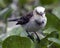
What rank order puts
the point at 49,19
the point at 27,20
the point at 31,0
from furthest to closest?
the point at 31,0
the point at 27,20
the point at 49,19

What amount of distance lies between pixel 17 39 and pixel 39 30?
1360mm

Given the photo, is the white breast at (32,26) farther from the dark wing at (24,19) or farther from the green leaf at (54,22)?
the green leaf at (54,22)

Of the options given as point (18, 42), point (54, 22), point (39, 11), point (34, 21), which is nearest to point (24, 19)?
point (34, 21)

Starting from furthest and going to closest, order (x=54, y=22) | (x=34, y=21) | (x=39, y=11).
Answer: (x=34, y=21), (x=39, y=11), (x=54, y=22)

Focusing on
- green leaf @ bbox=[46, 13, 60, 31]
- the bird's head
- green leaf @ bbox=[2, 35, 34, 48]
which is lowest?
the bird's head

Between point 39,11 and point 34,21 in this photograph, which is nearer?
point 39,11

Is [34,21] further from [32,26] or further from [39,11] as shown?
[39,11]

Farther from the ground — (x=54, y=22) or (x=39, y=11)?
(x=54, y=22)

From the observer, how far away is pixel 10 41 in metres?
2.20

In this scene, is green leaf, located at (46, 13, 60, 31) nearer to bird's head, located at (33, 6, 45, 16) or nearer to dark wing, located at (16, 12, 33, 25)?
bird's head, located at (33, 6, 45, 16)

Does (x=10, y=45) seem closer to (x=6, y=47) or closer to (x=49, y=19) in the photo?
(x=6, y=47)

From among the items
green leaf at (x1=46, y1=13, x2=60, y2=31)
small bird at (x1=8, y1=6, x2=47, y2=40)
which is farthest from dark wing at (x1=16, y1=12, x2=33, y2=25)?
green leaf at (x1=46, y1=13, x2=60, y2=31)

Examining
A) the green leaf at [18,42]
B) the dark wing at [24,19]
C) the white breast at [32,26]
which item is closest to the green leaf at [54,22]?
the green leaf at [18,42]

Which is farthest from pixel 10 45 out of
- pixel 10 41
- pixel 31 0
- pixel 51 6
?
pixel 31 0
